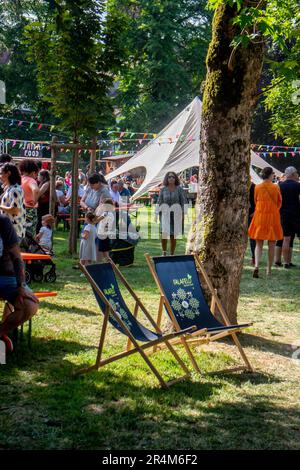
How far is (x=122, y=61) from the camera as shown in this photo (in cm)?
1394

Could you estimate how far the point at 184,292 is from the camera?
20.7ft

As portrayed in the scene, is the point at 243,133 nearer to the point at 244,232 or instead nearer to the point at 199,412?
the point at 244,232

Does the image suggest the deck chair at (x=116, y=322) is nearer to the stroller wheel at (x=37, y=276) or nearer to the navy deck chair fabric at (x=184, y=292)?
the navy deck chair fabric at (x=184, y=292)

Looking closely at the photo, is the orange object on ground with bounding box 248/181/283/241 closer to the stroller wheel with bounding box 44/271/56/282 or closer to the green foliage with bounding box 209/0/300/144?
the stroller wheel with bounding box 44/271/56/282

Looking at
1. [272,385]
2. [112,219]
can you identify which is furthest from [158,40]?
[272,385]

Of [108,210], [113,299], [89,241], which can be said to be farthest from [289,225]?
[113,299]

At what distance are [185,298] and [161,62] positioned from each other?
3595 centimetres

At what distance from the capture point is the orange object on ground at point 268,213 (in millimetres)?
12141

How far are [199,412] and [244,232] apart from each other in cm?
279

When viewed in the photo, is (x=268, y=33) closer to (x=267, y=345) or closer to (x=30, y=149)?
(x=267, y=345)

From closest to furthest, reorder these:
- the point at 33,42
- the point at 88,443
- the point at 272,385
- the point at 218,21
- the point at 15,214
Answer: the point at 88,443 → the point at 272,385 → the point at 218,21 → the point at 15,214 → the point at 33,42

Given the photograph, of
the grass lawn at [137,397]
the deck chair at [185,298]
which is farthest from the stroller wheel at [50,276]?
the deck chair at [185,298]

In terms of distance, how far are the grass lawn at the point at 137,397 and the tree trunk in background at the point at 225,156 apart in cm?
86

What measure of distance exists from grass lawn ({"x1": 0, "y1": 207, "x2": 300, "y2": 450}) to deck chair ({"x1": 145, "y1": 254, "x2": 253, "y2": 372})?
338 mm
